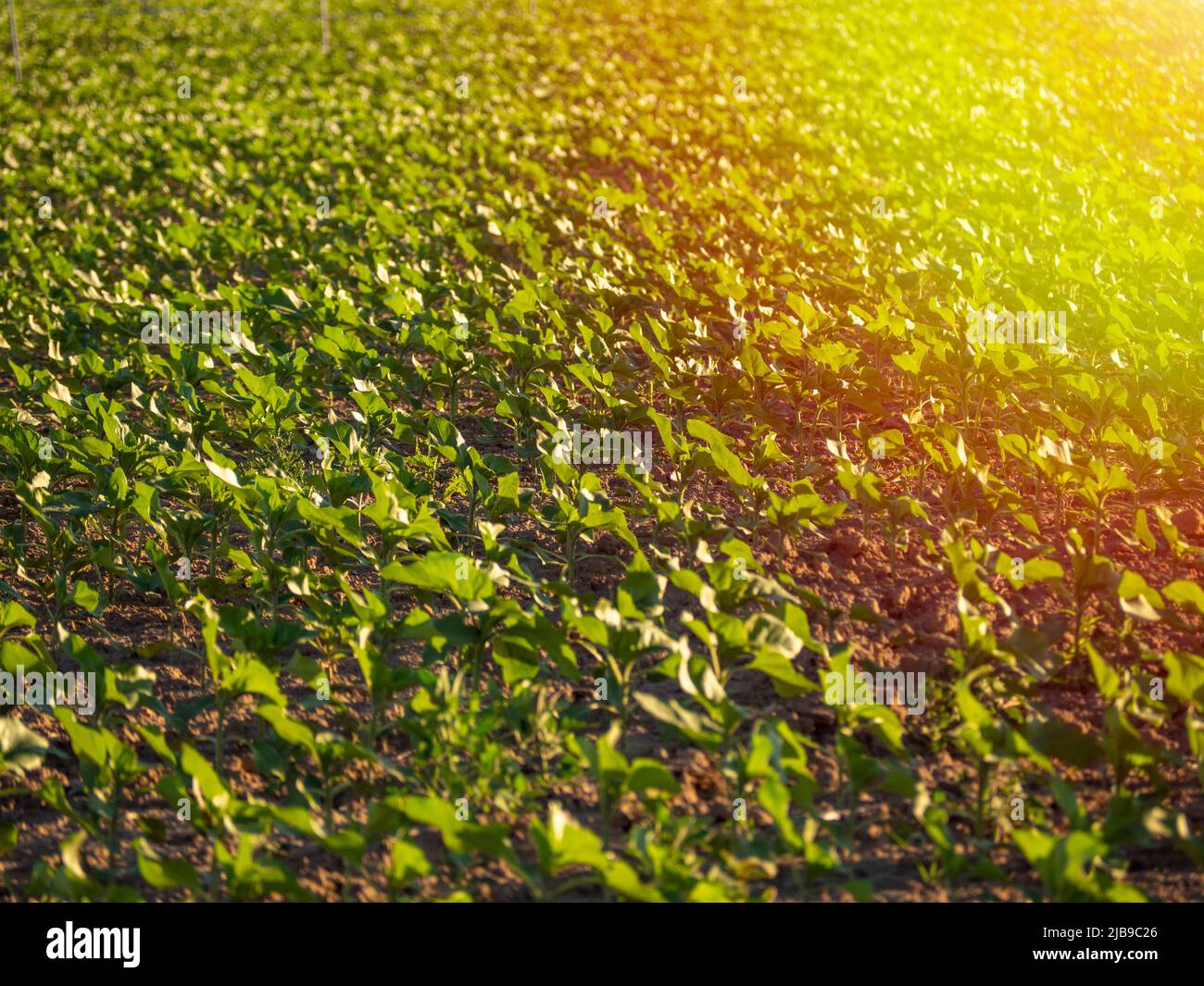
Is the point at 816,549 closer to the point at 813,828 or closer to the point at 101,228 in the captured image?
the point at 813,828

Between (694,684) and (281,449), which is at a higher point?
(281,449)

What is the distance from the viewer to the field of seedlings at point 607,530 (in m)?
3.46

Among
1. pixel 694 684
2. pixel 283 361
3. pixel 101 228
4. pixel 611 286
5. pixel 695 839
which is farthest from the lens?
pixel 101 228

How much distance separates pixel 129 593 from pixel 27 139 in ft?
33.9

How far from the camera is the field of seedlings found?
3461 millimetres

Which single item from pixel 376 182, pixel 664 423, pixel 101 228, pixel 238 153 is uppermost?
pixel 238 153

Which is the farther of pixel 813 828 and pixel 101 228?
pixel 101 228

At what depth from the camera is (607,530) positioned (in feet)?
15.9

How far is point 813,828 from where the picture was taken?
319cm

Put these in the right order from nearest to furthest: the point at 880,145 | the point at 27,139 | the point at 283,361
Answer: the point at 283,361, the point at 880,145, the point at 27,139

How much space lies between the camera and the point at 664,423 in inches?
209
